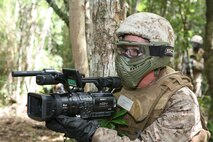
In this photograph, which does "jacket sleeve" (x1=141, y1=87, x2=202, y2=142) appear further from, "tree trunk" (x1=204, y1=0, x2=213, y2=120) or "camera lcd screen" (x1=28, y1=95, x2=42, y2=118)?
"tree trunk" (x1=204, y1=0, x2=213, y2=120)

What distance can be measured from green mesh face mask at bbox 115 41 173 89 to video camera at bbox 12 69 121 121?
24cm

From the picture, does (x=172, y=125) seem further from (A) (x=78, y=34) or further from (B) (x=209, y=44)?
(B) (x=209, y=44)

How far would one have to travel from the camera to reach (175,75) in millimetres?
3084

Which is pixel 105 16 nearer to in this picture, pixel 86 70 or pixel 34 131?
pixel 86 70

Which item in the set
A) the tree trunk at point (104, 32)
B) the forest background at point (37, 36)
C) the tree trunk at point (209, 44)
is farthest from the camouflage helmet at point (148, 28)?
the tree trunk at point (209, 44)

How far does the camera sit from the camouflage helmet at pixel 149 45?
3002 millimetres

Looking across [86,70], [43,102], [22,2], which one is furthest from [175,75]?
[22,2]

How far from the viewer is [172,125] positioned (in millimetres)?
2873

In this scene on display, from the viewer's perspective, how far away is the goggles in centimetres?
298

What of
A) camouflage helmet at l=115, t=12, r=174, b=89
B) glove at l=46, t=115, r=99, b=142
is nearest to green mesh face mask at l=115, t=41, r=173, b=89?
camouflage helmet at l=115, t=12, r=174, b=89

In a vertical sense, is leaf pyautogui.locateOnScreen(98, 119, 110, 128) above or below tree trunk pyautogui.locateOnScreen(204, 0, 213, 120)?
below

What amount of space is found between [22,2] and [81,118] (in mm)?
9307

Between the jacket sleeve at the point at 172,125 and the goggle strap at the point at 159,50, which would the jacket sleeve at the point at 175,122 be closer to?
the jacket sleeve at the point at 172,125

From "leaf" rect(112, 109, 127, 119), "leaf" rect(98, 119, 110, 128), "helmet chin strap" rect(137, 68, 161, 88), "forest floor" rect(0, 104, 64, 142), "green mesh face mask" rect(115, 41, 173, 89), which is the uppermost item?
"green mesh face mask" rect(115, 41, 173, 89)
